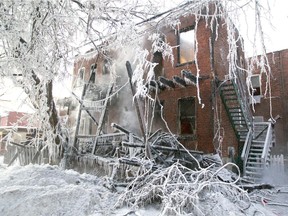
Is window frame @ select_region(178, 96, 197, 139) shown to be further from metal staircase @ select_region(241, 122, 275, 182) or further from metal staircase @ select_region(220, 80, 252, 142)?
metal staircase @ select_region(241, 122, 275, 182)

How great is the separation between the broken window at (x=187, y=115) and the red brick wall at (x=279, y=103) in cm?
815

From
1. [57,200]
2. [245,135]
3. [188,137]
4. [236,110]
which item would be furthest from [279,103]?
[57,200]

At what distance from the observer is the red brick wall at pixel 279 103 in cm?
1908

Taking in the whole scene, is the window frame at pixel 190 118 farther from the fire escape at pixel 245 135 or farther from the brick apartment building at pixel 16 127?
the brick apartment building at pixel 16 127

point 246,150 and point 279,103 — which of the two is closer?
point 246,150

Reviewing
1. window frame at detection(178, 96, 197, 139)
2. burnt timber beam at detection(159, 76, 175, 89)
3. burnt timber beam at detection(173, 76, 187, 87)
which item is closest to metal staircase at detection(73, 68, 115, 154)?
burnt timber beam at detection(159, 76, 175, 89)

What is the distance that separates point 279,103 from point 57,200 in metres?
19.8

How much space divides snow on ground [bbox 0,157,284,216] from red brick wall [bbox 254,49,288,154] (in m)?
16.5

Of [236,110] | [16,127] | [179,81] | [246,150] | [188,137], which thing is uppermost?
[179,81]

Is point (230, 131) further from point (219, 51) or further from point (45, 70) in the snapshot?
point (45, 70)

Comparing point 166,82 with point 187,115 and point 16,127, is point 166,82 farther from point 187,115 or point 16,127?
point 16,127

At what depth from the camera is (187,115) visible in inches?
554

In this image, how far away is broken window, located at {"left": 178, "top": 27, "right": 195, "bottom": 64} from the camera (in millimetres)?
14617

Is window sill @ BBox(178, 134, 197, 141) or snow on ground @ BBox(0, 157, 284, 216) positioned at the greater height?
window sill @ BBox(178, 134, 197, 141)
